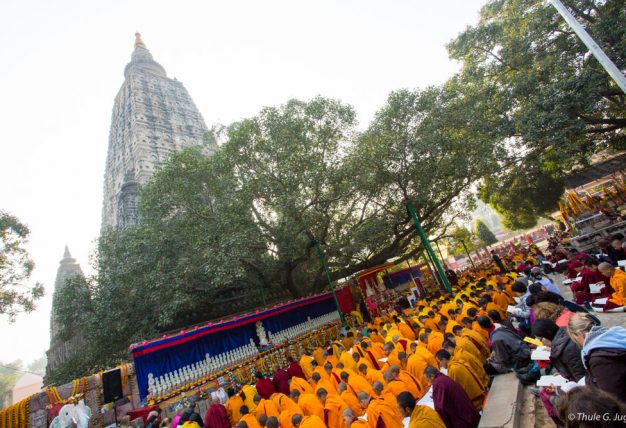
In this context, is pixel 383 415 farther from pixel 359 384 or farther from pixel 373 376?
pixel 373 376

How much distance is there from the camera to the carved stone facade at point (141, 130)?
29.9m

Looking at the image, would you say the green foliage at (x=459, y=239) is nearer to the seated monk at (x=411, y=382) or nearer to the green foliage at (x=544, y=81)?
the green foliage at (x=544, y=81)

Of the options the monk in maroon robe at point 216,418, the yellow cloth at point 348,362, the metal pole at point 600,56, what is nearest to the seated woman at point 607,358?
the yellow cloth at point 348,362

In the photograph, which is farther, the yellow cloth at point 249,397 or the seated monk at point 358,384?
the yellow cloth at point 249,397

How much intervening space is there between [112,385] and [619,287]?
12.0 meters

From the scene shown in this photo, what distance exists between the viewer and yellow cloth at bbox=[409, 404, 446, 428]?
359cm

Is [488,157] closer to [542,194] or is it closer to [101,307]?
[542,194]

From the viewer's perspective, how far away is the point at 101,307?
1452 cm

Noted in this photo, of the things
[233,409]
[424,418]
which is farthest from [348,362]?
[424,418]

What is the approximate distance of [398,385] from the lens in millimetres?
4953

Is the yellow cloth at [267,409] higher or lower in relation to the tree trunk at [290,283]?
lower

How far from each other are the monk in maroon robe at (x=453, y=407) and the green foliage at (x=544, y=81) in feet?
41.4

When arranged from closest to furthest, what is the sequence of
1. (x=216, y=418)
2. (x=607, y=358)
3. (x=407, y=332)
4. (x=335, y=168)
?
(x=607, y=358), (x=216, y=418), (x=407, y=332), (x=335, y=168)

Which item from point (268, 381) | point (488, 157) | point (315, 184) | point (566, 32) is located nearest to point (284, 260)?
point (315, 184)
